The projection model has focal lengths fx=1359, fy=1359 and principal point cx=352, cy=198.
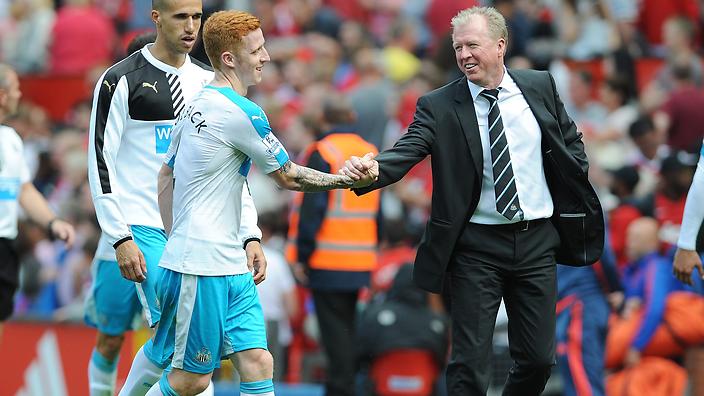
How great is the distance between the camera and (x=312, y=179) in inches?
279

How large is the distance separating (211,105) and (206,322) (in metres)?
1.11

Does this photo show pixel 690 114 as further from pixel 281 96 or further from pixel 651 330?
pixel 281 96

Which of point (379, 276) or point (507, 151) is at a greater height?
point (507, 151)

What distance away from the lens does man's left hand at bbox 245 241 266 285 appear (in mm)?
7355

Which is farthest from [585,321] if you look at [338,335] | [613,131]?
[613,131]

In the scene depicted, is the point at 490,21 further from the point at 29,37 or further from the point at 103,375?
the point at 29,37

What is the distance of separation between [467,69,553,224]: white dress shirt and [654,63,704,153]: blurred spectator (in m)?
6.30

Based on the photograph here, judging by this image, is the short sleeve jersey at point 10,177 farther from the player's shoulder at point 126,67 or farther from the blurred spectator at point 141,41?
the player's shoulder at point 126,67

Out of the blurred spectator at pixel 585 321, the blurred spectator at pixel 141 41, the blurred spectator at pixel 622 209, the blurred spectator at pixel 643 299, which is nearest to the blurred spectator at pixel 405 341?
the blurred spectator at pixel 585 321

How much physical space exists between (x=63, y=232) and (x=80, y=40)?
999 centimetres

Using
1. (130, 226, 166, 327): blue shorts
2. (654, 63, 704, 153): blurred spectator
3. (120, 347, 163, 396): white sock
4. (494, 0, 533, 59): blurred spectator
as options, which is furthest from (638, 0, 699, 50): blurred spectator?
(120, 347, 163, 396): white sock

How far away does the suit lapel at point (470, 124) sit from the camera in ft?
24.5

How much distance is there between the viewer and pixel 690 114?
1366 centimetres

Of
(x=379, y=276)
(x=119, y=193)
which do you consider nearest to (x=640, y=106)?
(x=379, y=276)
